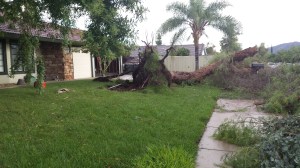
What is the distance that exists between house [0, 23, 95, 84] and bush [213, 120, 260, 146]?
7593 millimetres

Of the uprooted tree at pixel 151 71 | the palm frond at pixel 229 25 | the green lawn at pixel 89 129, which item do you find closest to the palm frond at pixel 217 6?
the palm frond at pixel 229 25

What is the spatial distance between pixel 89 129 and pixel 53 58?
11.9 metres

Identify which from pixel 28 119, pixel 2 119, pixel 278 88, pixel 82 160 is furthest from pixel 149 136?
pixel 278 88

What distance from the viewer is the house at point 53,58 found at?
39.4ft

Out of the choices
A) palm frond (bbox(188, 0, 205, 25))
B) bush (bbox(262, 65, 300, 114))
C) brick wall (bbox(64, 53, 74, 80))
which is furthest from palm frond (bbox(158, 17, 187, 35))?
bush (bbox(262, 65, 300, 114))

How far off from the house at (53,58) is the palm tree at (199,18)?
6577mm

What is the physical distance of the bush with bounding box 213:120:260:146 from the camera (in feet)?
12.2

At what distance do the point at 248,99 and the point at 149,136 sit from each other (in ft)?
18.8

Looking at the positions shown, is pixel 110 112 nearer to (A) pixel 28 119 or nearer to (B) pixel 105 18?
(A) pixel 28 119

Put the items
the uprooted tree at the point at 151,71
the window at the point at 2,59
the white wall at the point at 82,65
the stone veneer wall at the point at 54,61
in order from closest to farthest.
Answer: the uprooted tree at the point at 151,71, the window at the point at 2,59, the stone veneer wall at the point at 54,61, the white wall at the point at 82,65

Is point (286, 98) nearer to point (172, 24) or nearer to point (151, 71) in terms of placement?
point (151, 71)

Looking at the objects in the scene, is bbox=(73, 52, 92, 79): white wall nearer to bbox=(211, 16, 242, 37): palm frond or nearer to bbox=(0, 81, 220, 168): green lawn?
bbox=(211, 16, 242, 37): palm frond

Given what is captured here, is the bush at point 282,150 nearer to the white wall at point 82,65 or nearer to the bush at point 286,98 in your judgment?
the bush at point 286,98

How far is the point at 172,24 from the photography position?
62.9 ft
